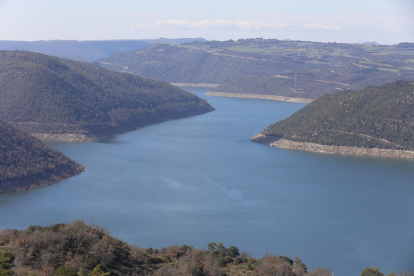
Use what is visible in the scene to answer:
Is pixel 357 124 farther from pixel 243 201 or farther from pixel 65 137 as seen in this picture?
pixel 65 137

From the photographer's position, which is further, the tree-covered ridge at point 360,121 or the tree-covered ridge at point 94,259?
the tree-covered ridge at point 360,121

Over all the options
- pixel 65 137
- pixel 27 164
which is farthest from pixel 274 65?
pixel 27 164

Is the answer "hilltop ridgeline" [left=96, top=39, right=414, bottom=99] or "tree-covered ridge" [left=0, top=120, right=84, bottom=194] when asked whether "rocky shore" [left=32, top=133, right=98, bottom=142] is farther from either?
"hilltop ridgeline" [left=96, top=39, right=414, bottom=99]

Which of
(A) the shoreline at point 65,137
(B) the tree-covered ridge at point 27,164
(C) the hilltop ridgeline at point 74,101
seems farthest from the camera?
(C) the hilltop ridgeline at point 74,101

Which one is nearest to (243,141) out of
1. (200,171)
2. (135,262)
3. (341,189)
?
(200,171)

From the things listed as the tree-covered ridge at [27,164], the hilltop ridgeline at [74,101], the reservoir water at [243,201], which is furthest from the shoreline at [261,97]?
the tree-covered ridge at [27,164]

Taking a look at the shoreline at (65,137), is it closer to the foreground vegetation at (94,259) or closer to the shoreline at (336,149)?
the shoreline at (336,149)

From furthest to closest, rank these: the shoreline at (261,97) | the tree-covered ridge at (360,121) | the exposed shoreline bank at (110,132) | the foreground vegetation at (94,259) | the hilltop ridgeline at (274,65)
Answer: the hilltop ridgeline at (274,65) → the shoreline at (261,97) → the exposed shoreline bank at (110,132) → the tree-covered ridge at (360,121) → the foreground vegetation at (94,259)
